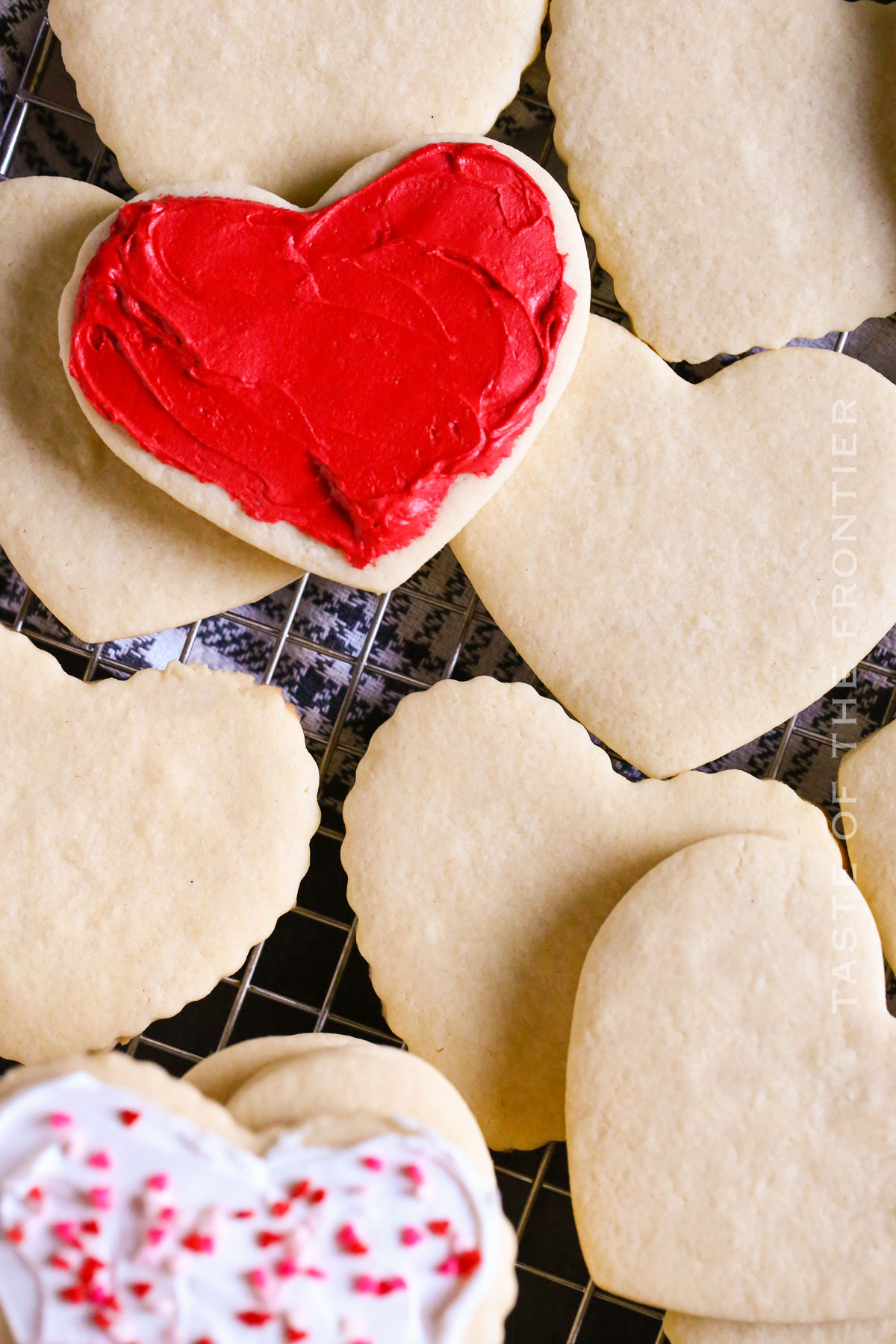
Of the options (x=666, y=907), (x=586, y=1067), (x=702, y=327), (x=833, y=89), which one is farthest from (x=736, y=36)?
(x=586, y=1067)

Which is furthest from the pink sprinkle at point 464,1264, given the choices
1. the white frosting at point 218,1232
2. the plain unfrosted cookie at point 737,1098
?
the plain unfrosted cookie at point 737,1098

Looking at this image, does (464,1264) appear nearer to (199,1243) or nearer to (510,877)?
(199,1243)

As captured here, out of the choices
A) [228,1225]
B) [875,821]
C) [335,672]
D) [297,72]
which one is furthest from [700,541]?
[228,1225]

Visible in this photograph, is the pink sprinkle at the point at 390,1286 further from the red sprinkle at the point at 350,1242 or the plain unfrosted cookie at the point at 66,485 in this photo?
the plain unfrosted cookie at the point at 66,485

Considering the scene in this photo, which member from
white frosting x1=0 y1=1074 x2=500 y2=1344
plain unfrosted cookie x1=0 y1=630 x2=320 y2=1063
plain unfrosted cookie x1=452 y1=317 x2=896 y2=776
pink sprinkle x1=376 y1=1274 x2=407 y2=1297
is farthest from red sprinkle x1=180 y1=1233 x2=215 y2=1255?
plain unfrosted cookie x1=452 y1=317 x2=896 y2=776

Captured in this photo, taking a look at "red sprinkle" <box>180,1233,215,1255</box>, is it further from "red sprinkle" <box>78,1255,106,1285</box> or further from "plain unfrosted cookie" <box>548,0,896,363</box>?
"plain unfrosted cookie" <box>548,0,896,363</box>

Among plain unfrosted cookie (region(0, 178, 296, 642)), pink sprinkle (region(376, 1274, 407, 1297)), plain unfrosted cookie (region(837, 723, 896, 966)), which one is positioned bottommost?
pink sprinkle (region(376, 1274, 407, 1297))
